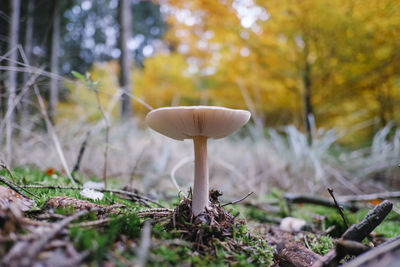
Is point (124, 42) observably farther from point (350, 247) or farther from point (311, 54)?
point (350, 247)

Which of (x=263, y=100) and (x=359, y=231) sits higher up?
(x=263, y=100)

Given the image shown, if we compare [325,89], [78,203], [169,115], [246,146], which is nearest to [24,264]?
[78,203]

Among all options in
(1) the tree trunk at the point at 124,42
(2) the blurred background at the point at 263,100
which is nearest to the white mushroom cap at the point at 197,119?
(2) the blurred background at the point at 263,100

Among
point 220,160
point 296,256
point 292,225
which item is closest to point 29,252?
point 296,256

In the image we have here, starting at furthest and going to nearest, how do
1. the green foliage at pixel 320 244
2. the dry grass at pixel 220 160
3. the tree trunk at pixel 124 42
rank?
1. the tree trunk at pixel 124 42
2. the dry grass at pixel 220 160
3. the green foliage at pixel 320 244

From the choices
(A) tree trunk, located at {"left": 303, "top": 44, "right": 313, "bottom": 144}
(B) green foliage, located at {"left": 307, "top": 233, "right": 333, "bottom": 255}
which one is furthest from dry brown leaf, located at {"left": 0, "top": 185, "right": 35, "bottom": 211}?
(A) tree trunk, located at {"left": 303, "top": 44, "right": 313, "bottom": 144}

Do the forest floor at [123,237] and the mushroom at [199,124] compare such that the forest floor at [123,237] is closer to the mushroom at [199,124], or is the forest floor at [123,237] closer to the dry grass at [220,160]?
the mushroom at [199,124]

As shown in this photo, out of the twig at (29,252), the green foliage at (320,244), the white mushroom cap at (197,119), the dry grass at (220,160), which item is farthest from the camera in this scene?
the dry grass at (220,160)
